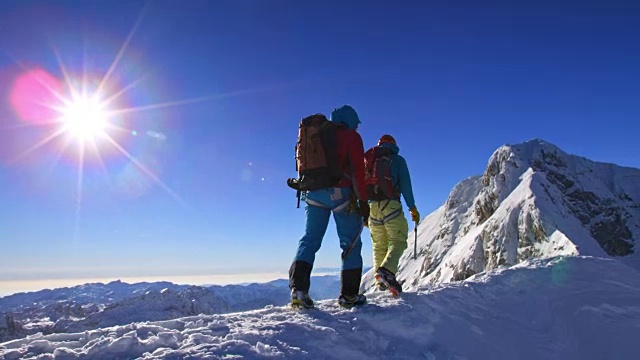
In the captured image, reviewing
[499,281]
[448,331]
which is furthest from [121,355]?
[499,281]

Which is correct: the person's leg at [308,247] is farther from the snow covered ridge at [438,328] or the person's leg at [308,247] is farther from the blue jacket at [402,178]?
the blue jacket at [402,178]

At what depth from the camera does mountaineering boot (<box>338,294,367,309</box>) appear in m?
5.81

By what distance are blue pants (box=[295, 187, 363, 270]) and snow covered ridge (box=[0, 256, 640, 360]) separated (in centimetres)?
79

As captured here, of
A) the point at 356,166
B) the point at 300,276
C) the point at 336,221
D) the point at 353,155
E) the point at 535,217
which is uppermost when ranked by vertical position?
the point at 535,217

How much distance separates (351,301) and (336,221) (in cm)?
118

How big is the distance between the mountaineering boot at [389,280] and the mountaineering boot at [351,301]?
103 centimetres

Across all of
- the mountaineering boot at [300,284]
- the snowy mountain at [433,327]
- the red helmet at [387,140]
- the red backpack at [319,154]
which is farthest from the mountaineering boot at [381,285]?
the red helmet at [387,140]

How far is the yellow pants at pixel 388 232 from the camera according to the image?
7719 millimetres

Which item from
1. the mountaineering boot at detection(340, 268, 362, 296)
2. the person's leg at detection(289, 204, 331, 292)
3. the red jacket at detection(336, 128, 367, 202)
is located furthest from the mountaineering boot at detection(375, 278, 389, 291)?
the red jacket at detection(336, 128, 367, 202)

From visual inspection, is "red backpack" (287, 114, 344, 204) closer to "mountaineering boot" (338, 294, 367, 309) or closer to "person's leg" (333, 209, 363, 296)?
"person's leg" (333, 209, 363, 296)

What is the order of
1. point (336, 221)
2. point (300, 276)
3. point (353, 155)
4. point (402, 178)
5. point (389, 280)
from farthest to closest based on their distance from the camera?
point (402, 178), point (389, 280), point (336, 221), point (353, 155), point (300, 276)

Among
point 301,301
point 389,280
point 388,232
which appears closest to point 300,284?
point 301,301

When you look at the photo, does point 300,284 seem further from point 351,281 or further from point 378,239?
point 378,239

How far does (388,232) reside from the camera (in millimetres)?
8156
